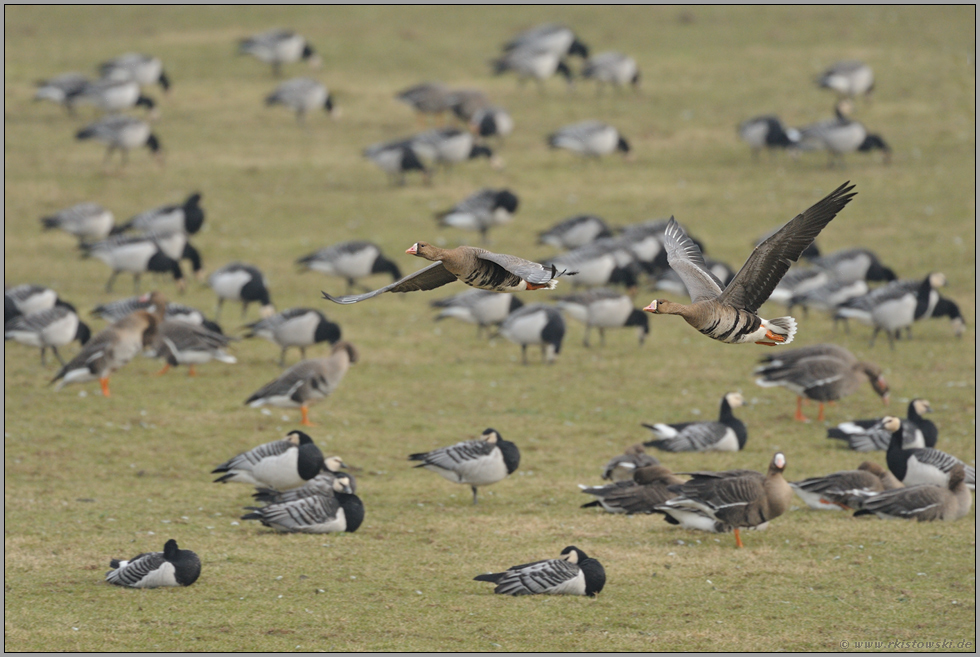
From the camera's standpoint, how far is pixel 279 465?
1486 centimetres

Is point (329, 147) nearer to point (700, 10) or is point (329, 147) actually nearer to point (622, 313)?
point (622, 313)

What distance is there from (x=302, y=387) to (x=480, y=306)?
5337 mm

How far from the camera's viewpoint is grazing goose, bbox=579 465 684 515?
14.2 meters

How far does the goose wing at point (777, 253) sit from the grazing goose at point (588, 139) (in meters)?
22.1

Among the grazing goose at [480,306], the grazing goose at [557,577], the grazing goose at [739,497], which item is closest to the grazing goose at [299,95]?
the grazing goose at [480,306]

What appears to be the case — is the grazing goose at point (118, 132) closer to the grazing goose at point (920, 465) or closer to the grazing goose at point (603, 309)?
the grazing goose at point (603, 309)

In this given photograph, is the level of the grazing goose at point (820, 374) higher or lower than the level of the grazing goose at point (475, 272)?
lower

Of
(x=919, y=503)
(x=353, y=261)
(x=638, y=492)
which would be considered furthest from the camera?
(x=353, y=261)

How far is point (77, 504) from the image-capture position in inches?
580

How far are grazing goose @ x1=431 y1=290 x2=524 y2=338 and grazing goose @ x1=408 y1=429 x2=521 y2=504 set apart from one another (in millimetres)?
7497

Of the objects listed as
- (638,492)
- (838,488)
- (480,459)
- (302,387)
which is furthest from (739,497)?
(302,387)

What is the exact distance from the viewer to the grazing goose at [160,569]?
11992 millimetres

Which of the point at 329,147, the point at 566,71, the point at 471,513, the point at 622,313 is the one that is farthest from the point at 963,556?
the point at 566,71

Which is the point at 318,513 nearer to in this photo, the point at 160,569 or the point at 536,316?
the point at 160,569
